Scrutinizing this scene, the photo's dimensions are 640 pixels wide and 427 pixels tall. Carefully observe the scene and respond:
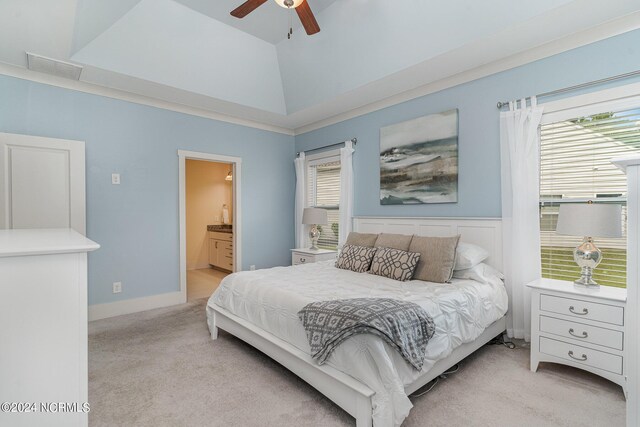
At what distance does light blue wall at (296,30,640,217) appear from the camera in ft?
8.29

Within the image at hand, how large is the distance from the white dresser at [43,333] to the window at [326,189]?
3.80 meters

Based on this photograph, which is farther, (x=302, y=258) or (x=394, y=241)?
(x=302, y=258)

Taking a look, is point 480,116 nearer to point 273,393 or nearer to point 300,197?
point 300,197

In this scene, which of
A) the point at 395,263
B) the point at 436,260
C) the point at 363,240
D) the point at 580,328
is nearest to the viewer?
the point at 580,328

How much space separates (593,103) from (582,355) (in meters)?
1.95

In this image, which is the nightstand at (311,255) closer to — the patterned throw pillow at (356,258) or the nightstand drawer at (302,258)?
the nightstand drawer at (302,258)

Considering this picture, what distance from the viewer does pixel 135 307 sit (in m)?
3.88

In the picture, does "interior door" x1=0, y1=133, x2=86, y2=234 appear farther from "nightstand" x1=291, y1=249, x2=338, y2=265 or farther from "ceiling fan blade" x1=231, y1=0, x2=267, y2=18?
"nightstand" x1=291, y1=249, x2=338, y2=265

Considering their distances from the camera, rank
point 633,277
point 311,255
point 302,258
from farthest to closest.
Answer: point 302,258, point 311,255, point 633,277

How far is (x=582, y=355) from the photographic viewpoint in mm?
2209

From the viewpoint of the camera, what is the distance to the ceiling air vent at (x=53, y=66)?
2.98m

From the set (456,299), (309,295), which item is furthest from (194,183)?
(456,299)

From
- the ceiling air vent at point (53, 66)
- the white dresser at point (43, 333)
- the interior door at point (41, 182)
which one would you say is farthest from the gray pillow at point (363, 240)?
the ceiling air vent at point (53, 66)

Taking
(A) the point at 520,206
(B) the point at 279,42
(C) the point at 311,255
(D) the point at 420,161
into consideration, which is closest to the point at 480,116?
(D) the point at 420,161
